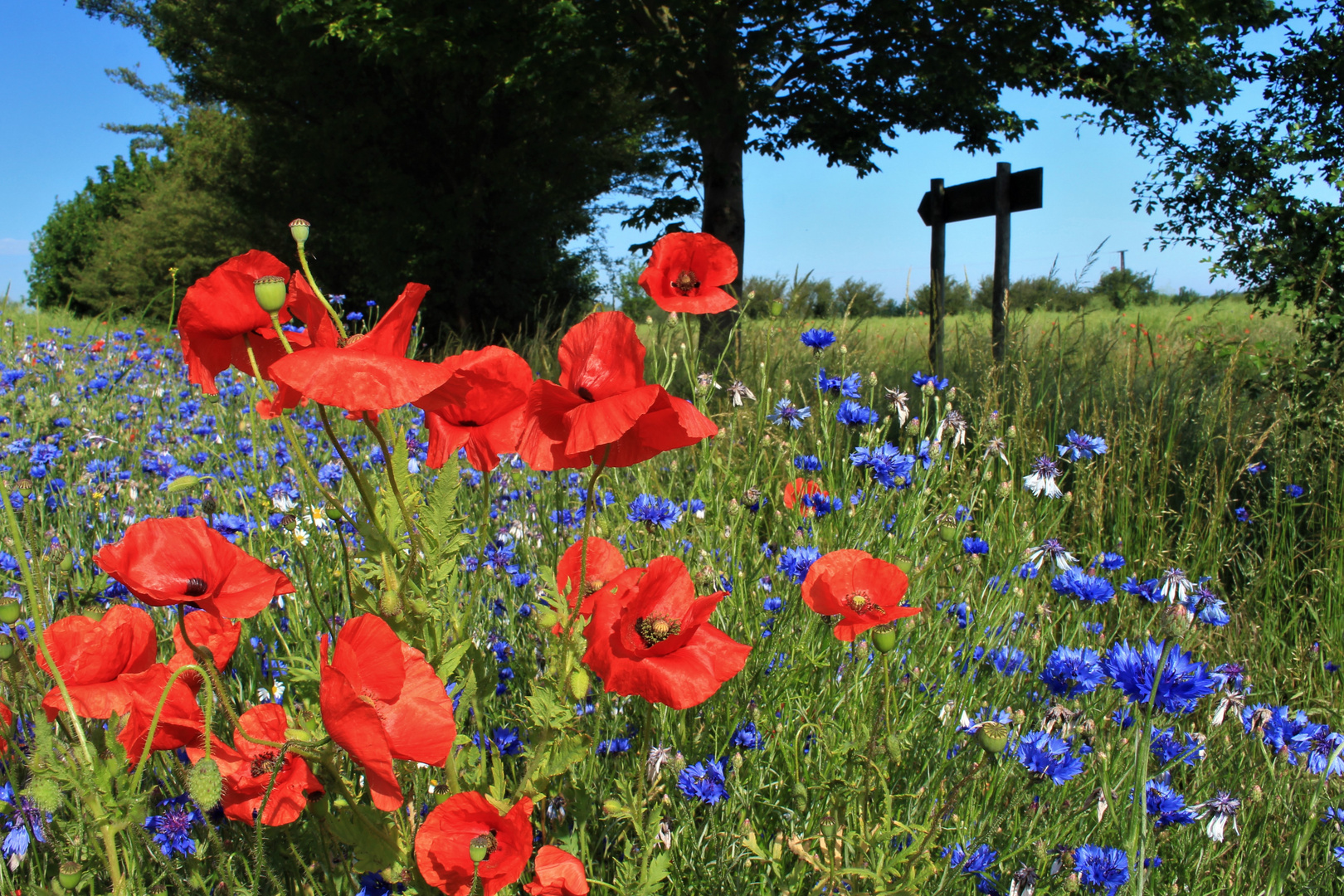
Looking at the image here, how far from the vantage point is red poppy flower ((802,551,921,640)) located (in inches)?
43.4

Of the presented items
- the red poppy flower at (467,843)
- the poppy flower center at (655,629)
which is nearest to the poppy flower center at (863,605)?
the poppy flower center at (655,629)

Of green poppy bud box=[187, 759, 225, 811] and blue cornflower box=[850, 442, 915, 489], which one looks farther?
blue cornflower box=[850, 442, 915, 489]

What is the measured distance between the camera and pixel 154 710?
35.4 inches

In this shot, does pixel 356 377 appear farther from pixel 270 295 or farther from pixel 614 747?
pixel 614 747

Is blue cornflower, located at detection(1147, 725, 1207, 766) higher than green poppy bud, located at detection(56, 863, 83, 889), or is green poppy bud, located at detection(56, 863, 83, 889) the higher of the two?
green poppy bud, located at detection(56, 863, 83, 889)

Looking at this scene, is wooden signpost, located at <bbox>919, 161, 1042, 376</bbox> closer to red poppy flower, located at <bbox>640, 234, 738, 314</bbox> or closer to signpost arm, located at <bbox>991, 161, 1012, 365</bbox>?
signpost arm, located at <bbox>991, 161, 1012, 365</bbox>

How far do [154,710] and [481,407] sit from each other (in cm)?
53

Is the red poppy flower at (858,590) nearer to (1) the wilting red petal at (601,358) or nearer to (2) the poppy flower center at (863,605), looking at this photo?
(2) the poppy flower center at (863,605)

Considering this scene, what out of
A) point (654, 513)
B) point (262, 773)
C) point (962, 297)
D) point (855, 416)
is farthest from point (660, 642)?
point (962, 297)

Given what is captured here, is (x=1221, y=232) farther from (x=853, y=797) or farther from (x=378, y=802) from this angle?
(x=378, y=802)

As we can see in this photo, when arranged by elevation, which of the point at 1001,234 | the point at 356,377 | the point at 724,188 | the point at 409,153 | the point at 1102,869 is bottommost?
the point at 1102,869

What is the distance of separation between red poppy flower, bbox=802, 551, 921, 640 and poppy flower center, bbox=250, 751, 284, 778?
0.71 m

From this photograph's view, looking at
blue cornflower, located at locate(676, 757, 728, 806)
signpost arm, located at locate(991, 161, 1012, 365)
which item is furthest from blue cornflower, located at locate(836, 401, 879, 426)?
signpost arm, located at locate(991, 161, 1012, 365)

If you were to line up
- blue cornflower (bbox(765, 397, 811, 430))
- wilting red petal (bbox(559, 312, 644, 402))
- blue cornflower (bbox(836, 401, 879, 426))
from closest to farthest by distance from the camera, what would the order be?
wilting red petal (bbox(559, 312, 644, 402)) → blue cornflower (bbox(836, 401, 879, 426)) → blue cornflower (bbox(765, 397, 811, 430))
